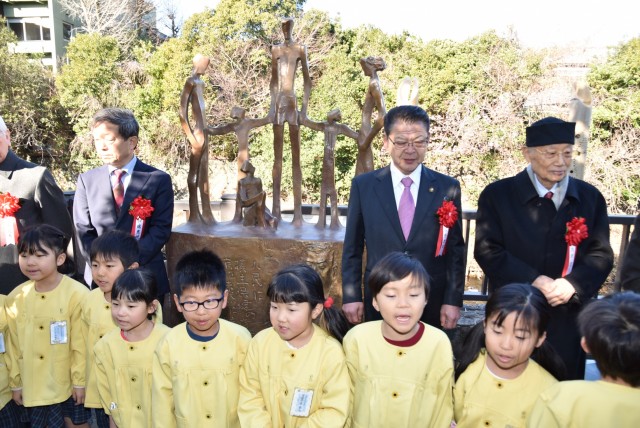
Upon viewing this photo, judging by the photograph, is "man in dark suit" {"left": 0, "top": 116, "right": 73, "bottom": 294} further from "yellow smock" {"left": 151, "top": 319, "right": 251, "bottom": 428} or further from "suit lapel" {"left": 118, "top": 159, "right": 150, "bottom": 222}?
"yellow smock" {"left": 151, "top": 319, "right": 251, "bottom": 428}

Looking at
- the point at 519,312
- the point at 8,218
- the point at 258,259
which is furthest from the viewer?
the point at 258,259

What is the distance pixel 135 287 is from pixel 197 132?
1960mm

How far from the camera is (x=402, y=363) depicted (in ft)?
5.66

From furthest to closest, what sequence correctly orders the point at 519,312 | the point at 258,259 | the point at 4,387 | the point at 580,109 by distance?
the point at 580,109
the point at 258,259
the point at 4,387
the point at 519,312

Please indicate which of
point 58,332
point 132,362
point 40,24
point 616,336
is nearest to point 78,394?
point 58,332

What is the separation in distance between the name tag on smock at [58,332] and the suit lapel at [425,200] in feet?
5.12

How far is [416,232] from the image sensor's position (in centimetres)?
216

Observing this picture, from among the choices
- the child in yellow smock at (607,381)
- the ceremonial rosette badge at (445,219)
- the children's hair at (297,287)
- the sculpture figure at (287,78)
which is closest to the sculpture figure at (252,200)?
the sculpture figure at (287,78)

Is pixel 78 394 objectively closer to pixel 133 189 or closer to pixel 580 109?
pixel 133 189

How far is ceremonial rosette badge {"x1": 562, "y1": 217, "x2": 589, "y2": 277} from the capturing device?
2018 mm

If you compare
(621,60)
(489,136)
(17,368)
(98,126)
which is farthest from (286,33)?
(621,60)

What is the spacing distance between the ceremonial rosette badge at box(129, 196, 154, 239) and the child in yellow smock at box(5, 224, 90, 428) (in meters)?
0.37

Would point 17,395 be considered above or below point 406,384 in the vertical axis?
below

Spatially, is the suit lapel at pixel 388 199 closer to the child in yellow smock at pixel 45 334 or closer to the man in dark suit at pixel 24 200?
the child in yellow smock at pixel 45 334
